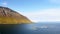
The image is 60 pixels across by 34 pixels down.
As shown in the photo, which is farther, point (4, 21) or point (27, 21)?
point (27, 21)

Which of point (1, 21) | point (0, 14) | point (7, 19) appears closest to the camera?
point (1, 21)

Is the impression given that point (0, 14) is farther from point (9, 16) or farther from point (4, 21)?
point (4, 21)

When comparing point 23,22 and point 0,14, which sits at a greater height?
point 0,14

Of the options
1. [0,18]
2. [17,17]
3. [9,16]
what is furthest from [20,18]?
[0,18]

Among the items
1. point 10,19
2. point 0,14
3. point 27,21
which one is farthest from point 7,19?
point 27,21

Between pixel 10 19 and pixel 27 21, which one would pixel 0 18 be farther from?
pixel 27 21

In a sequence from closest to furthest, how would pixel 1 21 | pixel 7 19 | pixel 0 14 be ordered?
1. pixel 1 21
2. pixel 7 19
3. pixel 0 14

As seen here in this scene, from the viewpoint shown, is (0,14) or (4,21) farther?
(0,14)
